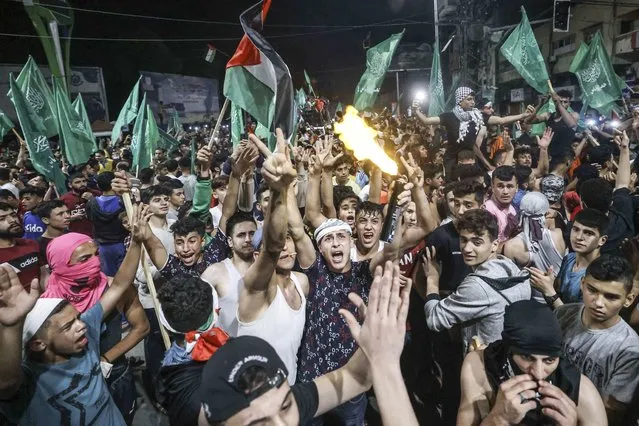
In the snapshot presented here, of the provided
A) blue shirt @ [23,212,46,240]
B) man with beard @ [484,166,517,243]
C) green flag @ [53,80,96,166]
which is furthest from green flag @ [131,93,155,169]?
man with beard @ [484,166,517,243]

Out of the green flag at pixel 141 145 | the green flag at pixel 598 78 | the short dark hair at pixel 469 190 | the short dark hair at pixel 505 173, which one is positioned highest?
the green flag at pixel 598 78

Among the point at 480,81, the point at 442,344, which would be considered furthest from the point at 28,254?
the point at 480,81

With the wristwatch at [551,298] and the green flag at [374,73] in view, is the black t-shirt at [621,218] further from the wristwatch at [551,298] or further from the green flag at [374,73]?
the green flag at [374,73]

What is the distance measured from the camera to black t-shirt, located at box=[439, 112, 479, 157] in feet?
24.8

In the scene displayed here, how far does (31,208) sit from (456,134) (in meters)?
7.08

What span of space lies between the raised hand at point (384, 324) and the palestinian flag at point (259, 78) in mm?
2085

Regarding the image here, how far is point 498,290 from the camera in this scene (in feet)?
10.4

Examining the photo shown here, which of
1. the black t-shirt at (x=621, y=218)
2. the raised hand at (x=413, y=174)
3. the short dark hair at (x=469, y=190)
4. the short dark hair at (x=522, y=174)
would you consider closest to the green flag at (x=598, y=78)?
the short dark hair at (x=522, y=174)

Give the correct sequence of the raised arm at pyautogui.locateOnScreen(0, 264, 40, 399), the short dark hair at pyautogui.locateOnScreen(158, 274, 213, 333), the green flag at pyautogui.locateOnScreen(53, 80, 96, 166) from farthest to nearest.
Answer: the green flag at pyautogui.locateOnScreen(53, 80, 96, 166)
the short dark hair at pyautogui.locateOnScreen(158, 274, 213, 333)
the raised arm at pyautogui.locateOnScreen(0, 264, 40, 399)

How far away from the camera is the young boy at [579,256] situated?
3520mm

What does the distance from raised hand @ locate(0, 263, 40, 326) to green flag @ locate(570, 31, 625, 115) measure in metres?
10.1

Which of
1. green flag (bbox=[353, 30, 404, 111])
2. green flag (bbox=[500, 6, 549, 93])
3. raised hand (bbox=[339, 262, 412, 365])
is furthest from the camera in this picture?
green flag (bbox=[353, 30, 404, 111])

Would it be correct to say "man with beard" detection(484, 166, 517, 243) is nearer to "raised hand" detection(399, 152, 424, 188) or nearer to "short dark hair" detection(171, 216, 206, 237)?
"raised hand" detection(399, 152, 424, 188)

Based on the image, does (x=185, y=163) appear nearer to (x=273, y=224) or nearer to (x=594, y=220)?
(x=273, y=224)
